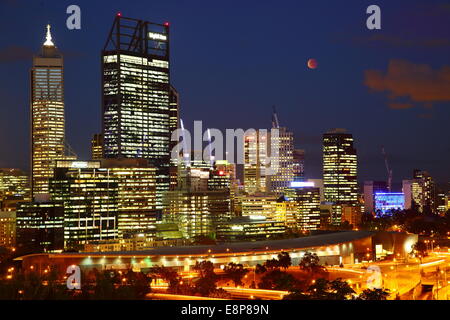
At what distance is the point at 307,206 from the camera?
71.6 m

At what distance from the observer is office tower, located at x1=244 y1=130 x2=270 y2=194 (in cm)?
9219

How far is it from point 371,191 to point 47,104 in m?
50.5

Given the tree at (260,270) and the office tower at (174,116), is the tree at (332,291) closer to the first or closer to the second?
the tree at (260,270)

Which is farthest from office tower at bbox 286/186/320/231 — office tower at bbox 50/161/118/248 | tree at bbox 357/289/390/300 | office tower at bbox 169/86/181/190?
tree at bbox 357/289/390/300

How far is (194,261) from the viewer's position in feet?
116

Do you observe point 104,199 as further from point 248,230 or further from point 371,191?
point 371,191

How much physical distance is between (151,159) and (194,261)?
136 ft

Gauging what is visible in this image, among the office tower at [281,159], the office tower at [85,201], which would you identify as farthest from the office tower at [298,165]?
the office tower at [85,201]

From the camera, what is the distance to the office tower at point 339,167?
93688mm

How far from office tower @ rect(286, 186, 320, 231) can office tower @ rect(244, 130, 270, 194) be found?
18916mm

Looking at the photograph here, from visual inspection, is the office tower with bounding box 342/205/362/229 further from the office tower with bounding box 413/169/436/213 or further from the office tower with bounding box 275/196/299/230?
the office tower with bounding box 413/169/436/213
